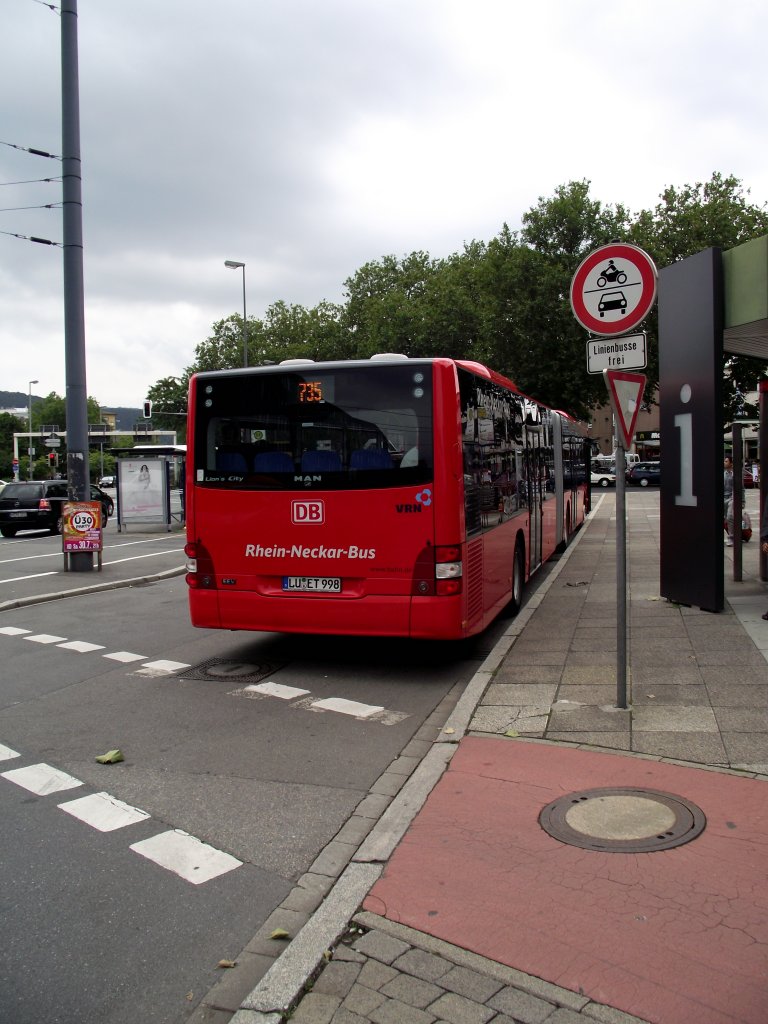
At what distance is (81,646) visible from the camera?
932 cm

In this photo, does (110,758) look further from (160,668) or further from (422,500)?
(422,500)

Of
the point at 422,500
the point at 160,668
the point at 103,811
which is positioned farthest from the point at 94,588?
the point at 103,811

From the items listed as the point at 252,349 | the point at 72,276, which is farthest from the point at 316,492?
the point at 252,349

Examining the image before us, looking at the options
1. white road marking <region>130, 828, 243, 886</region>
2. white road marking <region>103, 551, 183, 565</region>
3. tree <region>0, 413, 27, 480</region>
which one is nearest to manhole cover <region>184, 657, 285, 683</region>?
white road marking <region>130, 828, 243, 886</region>

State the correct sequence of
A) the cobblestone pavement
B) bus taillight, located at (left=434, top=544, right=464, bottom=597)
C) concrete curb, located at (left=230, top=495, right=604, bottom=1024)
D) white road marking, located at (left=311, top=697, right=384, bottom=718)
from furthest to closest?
bus taillight, located at (left=434, top=544, right=464, bottom=597), white road marking, located at (left=311, top=697, right=384, bottom=718), concrete curb, located at (left=230, top=495, right=604, bottom=1024), the cobblestone pavement

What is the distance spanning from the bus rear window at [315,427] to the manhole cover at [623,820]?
3.40m

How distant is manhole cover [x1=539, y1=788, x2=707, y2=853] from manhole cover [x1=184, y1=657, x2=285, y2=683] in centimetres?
378

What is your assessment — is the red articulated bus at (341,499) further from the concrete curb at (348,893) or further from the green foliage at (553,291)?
the green foliage at (553,291)

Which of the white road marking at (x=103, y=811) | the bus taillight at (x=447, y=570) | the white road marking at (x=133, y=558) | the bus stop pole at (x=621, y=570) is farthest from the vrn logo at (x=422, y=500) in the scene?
the white road marking at (x=133, y=558)

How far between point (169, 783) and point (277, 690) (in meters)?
2.20

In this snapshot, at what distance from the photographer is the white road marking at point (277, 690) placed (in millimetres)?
7066

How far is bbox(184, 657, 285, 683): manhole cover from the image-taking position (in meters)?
7.76

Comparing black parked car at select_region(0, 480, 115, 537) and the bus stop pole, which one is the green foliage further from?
the bus stop pole

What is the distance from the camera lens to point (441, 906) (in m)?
3.47
